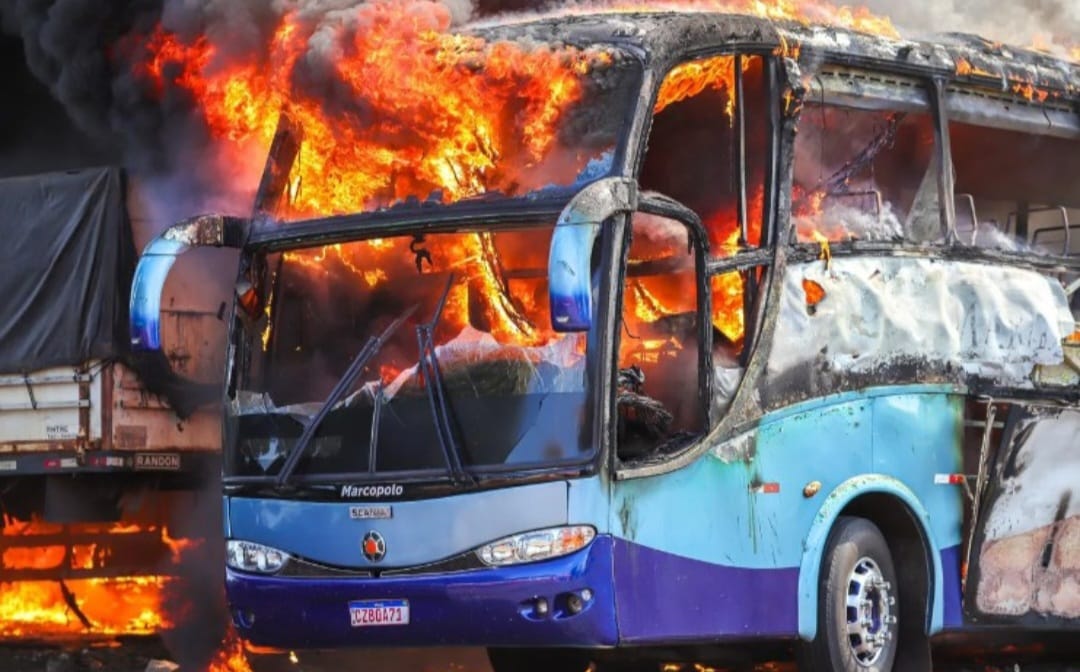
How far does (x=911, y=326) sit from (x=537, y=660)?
3005mm

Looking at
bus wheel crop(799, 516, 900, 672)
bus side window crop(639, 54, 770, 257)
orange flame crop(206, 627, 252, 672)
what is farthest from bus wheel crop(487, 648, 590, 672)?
bus side window crop(639, 54, 770, 257)

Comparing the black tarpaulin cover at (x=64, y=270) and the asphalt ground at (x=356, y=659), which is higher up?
the black tarpaulin cover at (x=64, y=270)

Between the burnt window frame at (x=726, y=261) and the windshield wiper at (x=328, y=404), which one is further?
the windshield wiper at (x=328, y=404)

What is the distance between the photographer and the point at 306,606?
8.90m

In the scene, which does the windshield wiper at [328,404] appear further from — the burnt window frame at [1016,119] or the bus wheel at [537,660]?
the burnt window frame at [1016,119]

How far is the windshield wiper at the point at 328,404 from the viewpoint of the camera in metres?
8.90

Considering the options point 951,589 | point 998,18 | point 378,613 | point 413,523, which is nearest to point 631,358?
point 413,523

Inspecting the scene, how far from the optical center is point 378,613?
8688 millimetres

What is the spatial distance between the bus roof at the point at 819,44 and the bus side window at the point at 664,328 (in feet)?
2.86

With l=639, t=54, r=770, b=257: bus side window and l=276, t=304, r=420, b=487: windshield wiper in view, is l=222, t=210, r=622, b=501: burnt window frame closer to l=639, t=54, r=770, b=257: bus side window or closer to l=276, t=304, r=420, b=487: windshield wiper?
l=276, t=304, r=420, b=487: windshield wiper

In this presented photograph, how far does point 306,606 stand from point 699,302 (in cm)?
242

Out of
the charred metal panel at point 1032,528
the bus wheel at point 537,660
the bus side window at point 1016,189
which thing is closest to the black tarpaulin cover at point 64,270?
the bus wheel at point 537,660

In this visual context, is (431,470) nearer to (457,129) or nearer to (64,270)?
(457,129)

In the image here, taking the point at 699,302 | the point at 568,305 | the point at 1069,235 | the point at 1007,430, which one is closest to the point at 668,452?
the point at 699,302
